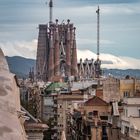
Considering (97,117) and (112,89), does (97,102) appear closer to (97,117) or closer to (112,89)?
(97,117)

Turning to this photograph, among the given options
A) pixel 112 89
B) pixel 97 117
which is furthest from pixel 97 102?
pixel 112 89

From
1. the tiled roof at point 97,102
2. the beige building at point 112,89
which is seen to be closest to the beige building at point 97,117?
the tiled roof at point 97,102

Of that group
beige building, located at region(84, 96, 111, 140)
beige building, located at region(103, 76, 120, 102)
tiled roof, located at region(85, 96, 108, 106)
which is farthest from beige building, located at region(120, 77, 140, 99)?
beige building, located at region(84, 96, 111, 140)

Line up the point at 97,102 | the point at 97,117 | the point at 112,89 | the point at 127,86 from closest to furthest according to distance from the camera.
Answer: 1. the point at 97,117
2. the point at 97,102
3. the point at 127,86
4. the point at 112,89

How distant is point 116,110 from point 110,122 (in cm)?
237

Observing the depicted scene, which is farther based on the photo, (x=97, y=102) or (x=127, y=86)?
(x=127, y=86)

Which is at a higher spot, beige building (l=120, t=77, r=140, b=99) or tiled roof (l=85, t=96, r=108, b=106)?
beige building (l=120, t=77, r=140, b=99)

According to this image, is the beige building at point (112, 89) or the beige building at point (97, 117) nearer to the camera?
the beige building at point (97, 117)

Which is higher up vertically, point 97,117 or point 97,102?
point 97,102

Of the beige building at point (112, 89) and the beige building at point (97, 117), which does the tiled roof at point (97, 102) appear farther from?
the beige building at point (112, 89)

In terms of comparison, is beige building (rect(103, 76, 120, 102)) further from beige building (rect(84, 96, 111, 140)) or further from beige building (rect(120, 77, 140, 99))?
beige building (rect(84, 96, 111, 140))

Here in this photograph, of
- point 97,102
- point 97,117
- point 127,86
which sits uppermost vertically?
point 127,86

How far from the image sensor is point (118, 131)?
58.3m

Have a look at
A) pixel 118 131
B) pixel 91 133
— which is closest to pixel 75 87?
pixel 91 133
